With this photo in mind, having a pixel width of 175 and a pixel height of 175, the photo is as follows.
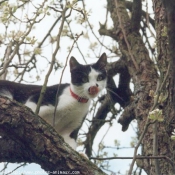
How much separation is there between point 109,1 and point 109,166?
198cm

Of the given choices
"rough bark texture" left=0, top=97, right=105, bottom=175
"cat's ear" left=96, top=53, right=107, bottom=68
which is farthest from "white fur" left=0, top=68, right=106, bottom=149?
"rough bark texture" left=0, top=97, right=105, bottom=175

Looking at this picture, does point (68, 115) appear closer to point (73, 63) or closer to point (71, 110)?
point (71, 110)

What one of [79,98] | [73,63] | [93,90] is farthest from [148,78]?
[73,63]

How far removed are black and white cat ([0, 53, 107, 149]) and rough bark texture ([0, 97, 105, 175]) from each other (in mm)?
1341

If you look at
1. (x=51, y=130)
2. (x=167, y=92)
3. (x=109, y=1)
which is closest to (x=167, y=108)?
(x=167, y=92)

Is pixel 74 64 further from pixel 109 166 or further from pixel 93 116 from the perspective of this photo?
pixel 109 166

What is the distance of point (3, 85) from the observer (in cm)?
392

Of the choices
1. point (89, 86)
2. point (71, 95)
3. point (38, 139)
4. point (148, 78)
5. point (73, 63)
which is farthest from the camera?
point (73, 63)

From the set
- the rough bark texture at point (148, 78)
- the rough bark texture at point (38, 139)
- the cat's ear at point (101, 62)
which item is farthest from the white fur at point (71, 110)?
the rough bark texture at point (38, 139)

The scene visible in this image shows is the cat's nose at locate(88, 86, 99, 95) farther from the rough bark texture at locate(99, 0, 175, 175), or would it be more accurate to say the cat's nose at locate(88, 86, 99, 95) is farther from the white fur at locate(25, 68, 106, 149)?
the rough bark texture at locate(99, 0, 175, 175)

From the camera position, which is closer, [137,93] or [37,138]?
[37,138]

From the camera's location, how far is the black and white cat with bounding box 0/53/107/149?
3883 mm

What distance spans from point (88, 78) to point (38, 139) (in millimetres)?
1805

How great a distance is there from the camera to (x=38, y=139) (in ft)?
7.81
